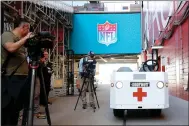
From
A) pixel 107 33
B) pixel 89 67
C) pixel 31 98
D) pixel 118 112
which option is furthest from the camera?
pixel 107 33

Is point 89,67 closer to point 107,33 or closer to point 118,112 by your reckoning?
point 118,112

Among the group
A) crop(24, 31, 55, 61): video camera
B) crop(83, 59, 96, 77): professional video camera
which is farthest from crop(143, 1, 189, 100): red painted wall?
crop(24, 31, 55, 61): video camera

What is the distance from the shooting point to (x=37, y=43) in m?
3.03

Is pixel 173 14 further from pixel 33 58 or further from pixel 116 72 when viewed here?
pixel 33 58

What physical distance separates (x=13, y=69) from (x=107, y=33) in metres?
12.6

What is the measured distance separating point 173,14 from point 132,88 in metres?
4.39

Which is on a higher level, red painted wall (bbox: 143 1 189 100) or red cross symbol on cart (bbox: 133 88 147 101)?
red painted wall (bbox: 143 1 189 100)

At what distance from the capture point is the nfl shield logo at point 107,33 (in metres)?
15.4

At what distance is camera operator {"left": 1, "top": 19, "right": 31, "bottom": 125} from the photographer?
117 inches

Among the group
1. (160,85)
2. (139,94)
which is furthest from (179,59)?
(139,94)

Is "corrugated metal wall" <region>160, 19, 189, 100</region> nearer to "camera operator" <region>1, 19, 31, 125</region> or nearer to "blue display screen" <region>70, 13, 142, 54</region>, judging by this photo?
"camera operator" <region>1, 19, 31, 125</region>

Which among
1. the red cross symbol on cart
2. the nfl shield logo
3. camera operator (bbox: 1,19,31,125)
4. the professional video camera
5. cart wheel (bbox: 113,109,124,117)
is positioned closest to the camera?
camera operator (bbox: 1,19,31,125)

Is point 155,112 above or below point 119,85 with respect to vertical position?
below

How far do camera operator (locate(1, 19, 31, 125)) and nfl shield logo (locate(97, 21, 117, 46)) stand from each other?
12.2 metres
